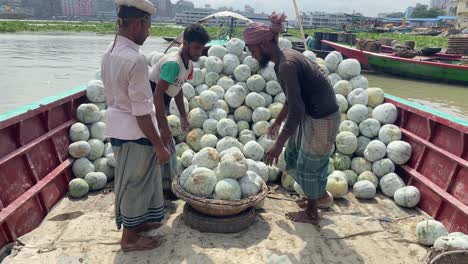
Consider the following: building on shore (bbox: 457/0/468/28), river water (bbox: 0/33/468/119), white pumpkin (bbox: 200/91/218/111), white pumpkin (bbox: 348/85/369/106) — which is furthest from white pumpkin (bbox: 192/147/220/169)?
building on shore (bbox: 457/0/468/28)

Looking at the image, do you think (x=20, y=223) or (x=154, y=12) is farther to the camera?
(x=20, y=223)

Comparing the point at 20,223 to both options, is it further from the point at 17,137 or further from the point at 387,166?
the point at 387,166

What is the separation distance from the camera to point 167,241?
3.10m

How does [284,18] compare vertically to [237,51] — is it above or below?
above

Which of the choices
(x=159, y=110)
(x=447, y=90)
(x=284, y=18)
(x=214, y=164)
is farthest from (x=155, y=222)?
(x=447, y=90)

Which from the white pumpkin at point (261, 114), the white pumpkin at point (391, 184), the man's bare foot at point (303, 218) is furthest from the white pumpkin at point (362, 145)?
the man's bare foot at point (303, 218)

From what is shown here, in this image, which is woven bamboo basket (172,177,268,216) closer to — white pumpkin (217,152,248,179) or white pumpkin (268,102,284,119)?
white pumpkin (217,152,248,179)

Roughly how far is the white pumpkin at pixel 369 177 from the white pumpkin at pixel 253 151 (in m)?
1.21

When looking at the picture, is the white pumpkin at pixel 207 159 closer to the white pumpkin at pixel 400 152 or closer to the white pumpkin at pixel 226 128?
the white pumpkin at pixel 226 128

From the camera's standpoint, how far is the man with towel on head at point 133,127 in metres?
2.37

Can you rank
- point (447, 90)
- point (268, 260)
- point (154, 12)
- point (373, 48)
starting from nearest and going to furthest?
1. point (154, 12)
2. point (268, 260)
3. point (447, 90)
4. point (373, 48)

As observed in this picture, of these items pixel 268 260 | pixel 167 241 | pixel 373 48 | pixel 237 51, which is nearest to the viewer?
pixel 268 260

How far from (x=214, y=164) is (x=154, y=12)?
1596 millimetres

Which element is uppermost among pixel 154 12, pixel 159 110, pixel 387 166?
pixel 154 12
